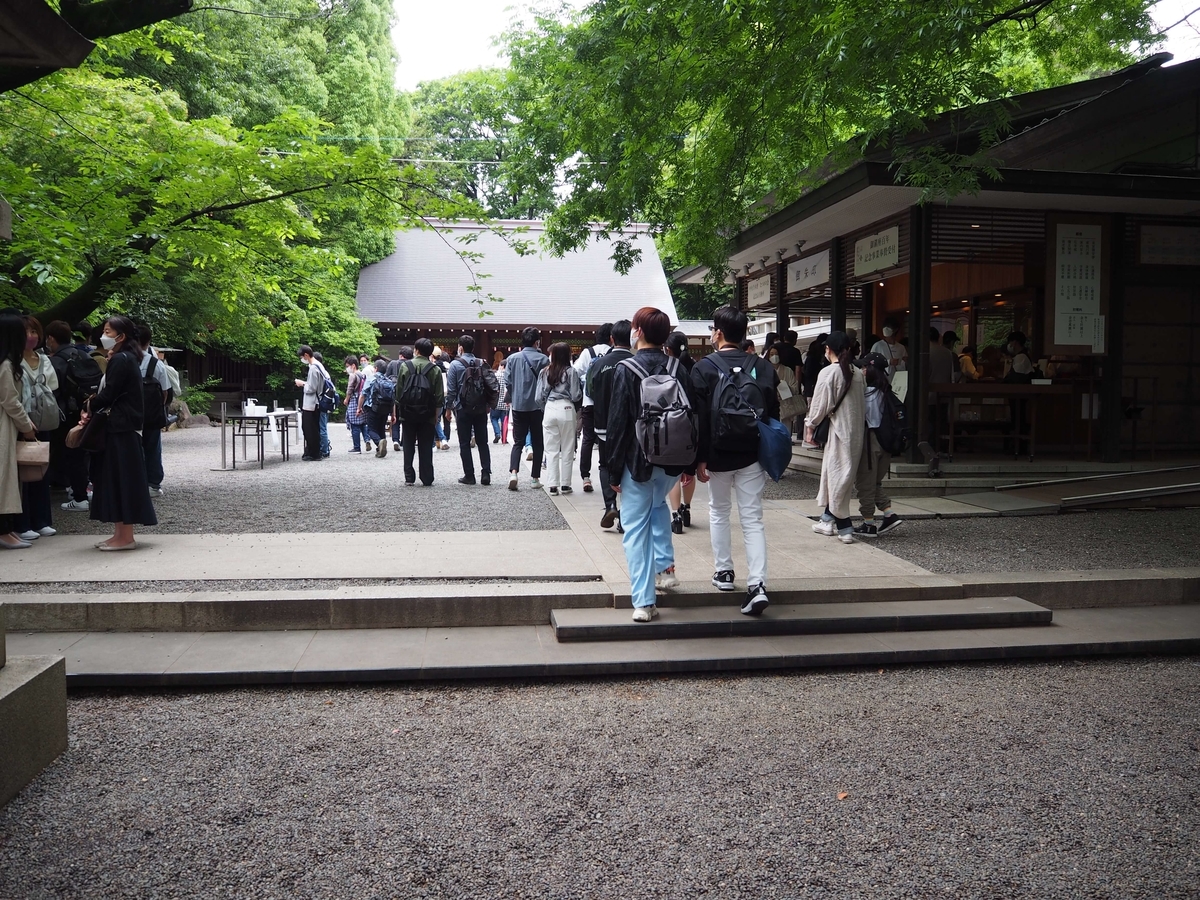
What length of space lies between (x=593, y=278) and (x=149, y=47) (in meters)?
21.4

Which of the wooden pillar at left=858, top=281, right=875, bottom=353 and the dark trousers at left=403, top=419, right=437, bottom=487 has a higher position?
the wooden pillar at left=858, top=281, right=875, bottom=353

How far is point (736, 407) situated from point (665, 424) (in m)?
0.54

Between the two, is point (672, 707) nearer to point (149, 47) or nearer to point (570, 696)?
point (570, 696)

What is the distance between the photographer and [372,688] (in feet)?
14.8

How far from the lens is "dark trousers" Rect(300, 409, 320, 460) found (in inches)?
553

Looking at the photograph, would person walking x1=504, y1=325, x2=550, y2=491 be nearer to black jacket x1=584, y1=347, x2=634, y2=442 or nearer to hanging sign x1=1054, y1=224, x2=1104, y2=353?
black jacket x1=584, y1=347, x2=634, y2=442

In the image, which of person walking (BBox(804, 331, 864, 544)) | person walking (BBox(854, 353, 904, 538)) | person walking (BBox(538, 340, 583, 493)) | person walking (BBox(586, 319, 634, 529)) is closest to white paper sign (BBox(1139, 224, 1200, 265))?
person walking (BBox(854, 353, 904, 538))

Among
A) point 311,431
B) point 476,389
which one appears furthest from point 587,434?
point 311,431

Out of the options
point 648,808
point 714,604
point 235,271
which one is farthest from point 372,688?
point 235,271

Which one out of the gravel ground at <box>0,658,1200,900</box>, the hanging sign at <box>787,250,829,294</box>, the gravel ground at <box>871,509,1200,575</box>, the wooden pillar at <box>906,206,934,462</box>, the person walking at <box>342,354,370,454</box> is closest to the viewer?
the gravel ground at <box>0,658,1200,900</box>

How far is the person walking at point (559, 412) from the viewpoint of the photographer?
9.82 meters

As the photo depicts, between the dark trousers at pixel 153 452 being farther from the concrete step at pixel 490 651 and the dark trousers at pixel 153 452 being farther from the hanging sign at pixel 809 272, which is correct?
the hanging sign at pixel 809 272

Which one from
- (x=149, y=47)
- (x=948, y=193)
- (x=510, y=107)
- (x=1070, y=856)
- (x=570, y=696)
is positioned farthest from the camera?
(x=510, y=107)

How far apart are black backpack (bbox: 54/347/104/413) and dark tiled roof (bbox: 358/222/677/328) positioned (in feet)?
62.1
